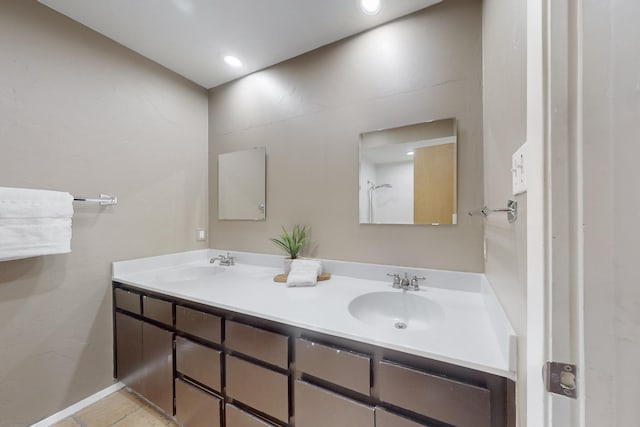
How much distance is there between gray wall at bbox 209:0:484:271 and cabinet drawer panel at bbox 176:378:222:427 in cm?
94

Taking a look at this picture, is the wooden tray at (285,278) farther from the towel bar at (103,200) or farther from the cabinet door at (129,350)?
the towel bar at (103,200)

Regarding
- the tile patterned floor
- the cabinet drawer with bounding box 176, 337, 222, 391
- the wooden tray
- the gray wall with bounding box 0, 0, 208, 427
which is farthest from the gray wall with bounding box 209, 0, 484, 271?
the tile patterned floor

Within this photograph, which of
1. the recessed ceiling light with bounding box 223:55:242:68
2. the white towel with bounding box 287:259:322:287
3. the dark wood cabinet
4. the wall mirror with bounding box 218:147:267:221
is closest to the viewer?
the dark wood cabinet

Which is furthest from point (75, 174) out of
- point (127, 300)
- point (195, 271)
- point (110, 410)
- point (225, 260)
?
point (110, 410)

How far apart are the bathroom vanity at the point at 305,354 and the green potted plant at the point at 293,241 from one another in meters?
0.18

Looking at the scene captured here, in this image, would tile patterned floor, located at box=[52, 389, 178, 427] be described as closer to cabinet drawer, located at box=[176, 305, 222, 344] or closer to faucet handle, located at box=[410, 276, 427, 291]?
cabinet drawer, located at box=[176, 305, 222, 344]

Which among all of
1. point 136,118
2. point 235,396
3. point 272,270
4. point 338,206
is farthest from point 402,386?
point 136,118

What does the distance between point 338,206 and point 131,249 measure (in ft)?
4.99

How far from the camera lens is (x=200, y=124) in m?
2.13

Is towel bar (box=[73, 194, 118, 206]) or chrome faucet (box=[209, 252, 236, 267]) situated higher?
towel bar (box=[73, 194, 118, 206])

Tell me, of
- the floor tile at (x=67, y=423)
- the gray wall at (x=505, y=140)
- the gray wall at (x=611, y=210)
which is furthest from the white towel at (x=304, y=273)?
the floor tile at (x=67, y=423)

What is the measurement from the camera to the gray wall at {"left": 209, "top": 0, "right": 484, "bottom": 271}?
1.23 m

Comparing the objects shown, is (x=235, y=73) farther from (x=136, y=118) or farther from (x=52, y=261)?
(x=52, y=261)

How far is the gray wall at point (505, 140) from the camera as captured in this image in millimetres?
590
